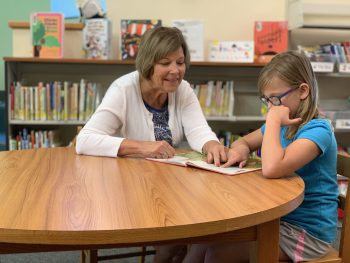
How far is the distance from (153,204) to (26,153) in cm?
81

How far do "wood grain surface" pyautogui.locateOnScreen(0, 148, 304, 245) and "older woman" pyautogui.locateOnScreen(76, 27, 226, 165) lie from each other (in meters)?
0.17

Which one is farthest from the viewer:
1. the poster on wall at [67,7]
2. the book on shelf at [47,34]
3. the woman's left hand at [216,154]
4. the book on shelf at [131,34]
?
the poster on wall at [67,7]

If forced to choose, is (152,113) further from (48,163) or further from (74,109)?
(74,109)

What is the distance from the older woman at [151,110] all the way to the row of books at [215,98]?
3.77 feet

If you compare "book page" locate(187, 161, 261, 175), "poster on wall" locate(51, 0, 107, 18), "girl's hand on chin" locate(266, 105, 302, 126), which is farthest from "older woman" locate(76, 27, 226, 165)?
"poster on wall" locate(51, 0, 107, 18)

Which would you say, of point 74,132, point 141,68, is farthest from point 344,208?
point 74,132

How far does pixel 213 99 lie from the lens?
2.97m

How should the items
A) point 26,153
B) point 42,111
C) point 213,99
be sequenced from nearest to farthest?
1. point 26,153
2. point 42,111
3. point 213,99

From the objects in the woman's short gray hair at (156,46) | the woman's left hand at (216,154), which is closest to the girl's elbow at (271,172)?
the woman's left hand at (216,154)

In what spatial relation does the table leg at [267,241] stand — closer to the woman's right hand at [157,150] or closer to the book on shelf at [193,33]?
the woman's right hand at [157,150]

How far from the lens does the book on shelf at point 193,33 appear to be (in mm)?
2926

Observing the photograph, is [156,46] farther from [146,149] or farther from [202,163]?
[202,163]

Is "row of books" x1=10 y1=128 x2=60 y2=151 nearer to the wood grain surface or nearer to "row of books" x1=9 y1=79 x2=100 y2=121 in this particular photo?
"row of books" x1=9 y1=79 x2=100 y2=121

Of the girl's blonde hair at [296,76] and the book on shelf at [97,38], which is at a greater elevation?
the book on shelf at [97,38]
